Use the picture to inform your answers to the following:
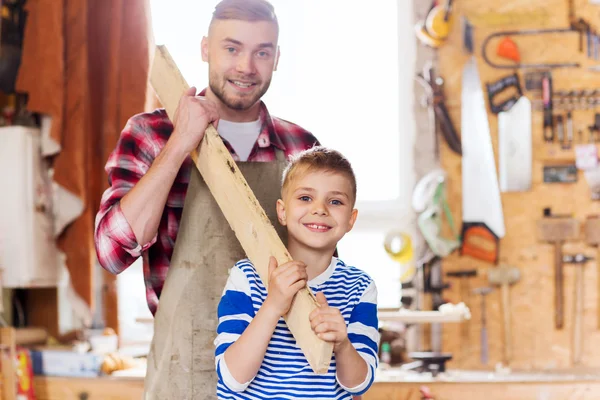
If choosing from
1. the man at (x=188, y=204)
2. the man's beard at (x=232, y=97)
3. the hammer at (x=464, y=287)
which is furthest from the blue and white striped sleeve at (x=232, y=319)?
the hammer at (x=464, y=287)

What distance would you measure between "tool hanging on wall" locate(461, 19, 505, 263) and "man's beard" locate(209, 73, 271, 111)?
1.74 m

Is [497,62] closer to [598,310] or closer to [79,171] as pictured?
[598,310]

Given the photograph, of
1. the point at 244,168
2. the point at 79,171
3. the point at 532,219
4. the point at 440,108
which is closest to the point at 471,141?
the point at 440,108

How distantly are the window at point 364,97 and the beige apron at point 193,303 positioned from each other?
71.9 inches

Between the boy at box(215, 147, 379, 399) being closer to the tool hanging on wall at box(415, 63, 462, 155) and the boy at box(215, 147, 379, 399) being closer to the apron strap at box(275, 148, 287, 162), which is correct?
the apron strap at box(275, 148, 287, 162)

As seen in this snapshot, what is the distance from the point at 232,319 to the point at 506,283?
2058 millimetres

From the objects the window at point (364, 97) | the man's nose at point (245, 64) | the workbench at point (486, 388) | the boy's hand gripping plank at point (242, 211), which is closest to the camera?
the boy's hand gripping plank at point (242, 211)

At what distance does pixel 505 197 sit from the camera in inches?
119

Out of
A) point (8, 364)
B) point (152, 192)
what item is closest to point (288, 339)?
point (152, 192)

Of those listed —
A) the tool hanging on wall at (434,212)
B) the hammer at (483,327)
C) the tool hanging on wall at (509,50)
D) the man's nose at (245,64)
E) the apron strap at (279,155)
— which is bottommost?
the hammer at (483,327)

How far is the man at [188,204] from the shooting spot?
1287mm

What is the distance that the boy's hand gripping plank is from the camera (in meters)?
1.01

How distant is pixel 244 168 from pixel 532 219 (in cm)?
190

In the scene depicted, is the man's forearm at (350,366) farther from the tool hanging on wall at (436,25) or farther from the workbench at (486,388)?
the tool hanging on wall at (436,25)
